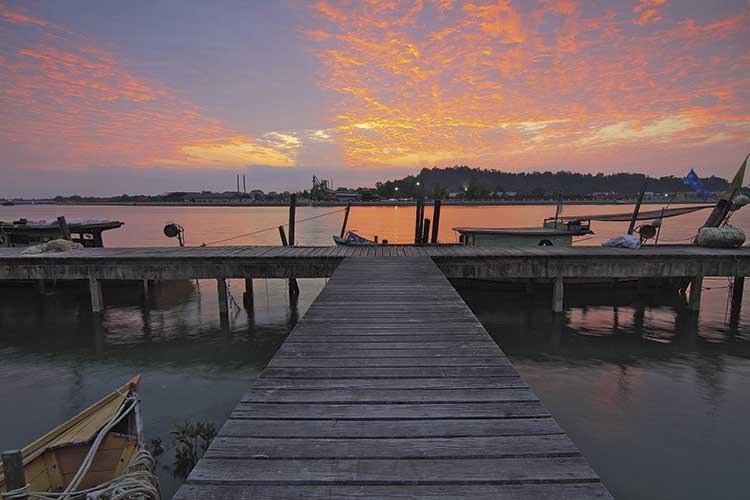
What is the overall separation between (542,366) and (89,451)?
9.52 m

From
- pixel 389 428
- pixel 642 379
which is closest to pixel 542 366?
pixel 642 379

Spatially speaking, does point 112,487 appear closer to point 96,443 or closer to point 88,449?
point 96,443

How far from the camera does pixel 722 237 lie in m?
13.2

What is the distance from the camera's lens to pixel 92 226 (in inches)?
772

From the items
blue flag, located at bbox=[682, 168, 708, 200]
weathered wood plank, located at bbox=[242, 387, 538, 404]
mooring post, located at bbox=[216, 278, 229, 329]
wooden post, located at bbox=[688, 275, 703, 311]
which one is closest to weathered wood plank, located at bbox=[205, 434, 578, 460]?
weathered wood plank, located at bbox=[242, 387, 538, 404]

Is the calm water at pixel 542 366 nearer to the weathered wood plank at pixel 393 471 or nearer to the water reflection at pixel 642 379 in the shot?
the water reflection at pixel 642 379

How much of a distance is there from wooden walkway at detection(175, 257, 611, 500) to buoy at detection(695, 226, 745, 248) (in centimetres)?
1308

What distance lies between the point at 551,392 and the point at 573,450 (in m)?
6.75

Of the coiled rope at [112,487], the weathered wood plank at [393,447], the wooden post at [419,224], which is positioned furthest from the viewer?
the wooden post at [419,224]

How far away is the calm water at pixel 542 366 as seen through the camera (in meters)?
6.62

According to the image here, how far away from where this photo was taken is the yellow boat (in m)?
3.97

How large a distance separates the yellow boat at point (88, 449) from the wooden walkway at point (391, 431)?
1987mm

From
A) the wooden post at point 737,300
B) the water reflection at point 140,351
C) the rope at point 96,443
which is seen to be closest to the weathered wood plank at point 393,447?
the rope at point 96,443

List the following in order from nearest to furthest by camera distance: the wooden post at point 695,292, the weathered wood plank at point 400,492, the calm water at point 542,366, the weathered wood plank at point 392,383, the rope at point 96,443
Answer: the weathered wood plank at point 400,492 < the rope at point 96,443 < the weathered wood plank at point 392,383 < the calm water at point 542,366 < the wooden post at point 695,292
